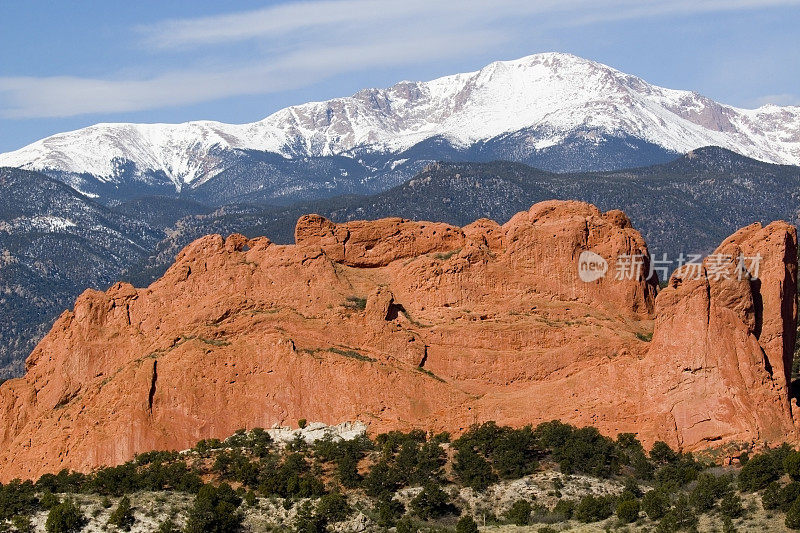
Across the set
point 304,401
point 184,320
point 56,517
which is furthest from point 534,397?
point 56,517

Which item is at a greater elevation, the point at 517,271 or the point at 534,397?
the point at 517,271

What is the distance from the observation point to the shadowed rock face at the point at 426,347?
268 ft

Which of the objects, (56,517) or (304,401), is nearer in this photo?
(56,517)

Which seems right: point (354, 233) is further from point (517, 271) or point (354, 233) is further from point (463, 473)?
point (463, 473)

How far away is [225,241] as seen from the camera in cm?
9481

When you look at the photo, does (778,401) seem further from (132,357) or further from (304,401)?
(132,357)

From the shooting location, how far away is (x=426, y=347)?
287 ft

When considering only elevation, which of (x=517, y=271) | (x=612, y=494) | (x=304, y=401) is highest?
(x=517, y=271)

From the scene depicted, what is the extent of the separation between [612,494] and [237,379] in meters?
24.4

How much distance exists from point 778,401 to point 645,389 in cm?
744

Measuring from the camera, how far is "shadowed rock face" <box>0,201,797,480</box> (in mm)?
81750

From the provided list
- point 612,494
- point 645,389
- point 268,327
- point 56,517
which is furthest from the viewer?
point 268,327

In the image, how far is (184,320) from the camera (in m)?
90.7

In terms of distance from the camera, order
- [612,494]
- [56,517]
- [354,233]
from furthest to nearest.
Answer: [354,233] < [612,494] < [56,517]
